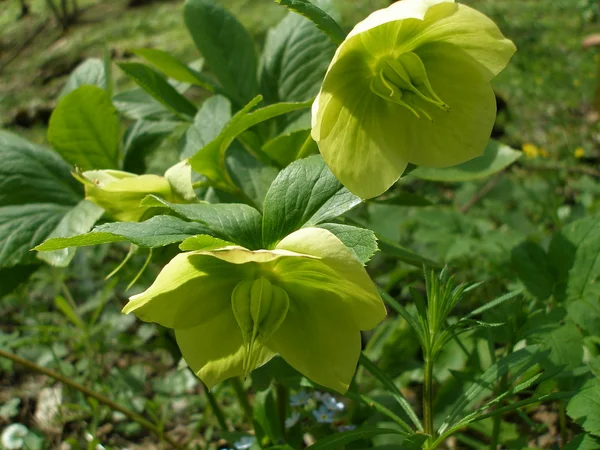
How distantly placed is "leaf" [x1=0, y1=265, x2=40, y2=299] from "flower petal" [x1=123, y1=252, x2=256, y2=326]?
1.50 ft

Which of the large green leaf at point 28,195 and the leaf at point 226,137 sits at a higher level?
the leaf at point 226,137

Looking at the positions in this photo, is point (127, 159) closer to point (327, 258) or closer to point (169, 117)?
point (169, 117)

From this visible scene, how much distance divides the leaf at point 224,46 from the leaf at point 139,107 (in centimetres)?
12

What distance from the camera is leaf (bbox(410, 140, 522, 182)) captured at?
101cm

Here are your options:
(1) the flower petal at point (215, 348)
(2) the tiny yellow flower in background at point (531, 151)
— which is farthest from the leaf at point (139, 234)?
(2) the tiny yellow flower in background at point (531, 151)

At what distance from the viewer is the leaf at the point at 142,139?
113cm

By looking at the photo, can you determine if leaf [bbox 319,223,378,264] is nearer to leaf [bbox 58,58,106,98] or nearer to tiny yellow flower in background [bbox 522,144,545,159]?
leaf [bbox 58,58,106,98]

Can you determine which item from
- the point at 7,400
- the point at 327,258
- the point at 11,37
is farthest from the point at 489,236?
the point at 11,37

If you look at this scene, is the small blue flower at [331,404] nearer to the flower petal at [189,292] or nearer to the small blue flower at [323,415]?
the small blue flower at [323,415]

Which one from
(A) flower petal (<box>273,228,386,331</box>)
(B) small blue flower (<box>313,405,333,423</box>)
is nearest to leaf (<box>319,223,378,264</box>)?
(A) flower petal (<box>273,228,386,331</box>)

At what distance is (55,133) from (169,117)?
204 mm

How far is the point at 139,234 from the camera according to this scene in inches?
24.6

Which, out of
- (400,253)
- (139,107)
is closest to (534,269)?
(400,253)

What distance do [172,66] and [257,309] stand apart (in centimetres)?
56
